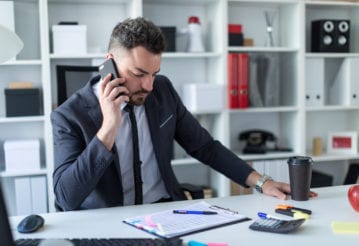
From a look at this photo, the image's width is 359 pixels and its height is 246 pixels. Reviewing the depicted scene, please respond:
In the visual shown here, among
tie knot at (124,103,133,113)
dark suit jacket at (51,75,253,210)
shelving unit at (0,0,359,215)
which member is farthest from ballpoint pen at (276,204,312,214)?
shelving unit at (0,0,359,215)

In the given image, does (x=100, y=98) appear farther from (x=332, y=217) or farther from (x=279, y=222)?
(x=332, y=217)

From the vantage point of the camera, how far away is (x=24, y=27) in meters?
3.02

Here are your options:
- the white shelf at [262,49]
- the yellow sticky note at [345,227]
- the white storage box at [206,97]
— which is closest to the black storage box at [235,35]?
the white shelf at [262,49]

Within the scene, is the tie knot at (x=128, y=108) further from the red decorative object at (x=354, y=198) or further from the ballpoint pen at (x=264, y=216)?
the red decorative object at (x=354, y=198)

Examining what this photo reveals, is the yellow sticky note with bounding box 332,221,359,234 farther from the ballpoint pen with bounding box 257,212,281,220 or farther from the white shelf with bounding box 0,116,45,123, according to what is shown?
the white shelf with bounding box 0,116,45,123

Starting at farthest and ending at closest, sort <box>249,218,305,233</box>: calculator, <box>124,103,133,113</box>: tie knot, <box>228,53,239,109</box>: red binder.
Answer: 1. <box>228,53,239,109</box>: red binder
2. <box>124,103,133,113</box>: tie knot
3. <box>249,218,305,233</box>: calculator

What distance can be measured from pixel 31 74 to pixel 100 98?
1.69m

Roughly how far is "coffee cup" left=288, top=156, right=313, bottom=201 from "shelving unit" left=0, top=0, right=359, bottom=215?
1567 millimetres

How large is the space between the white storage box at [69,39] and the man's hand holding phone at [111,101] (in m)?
1.30

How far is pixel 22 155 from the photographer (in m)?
2.83

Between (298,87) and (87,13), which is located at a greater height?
(87,13)

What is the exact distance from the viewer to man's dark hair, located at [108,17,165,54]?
5.33ft

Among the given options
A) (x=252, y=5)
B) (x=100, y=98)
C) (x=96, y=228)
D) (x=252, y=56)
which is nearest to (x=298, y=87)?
(x=252, y=56)

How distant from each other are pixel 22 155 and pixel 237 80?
1523mm
